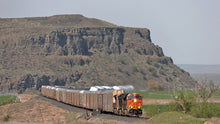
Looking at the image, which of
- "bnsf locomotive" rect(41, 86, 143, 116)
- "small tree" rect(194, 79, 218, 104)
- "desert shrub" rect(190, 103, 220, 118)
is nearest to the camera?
"bnsf locomotive" rect(41, 86, 143, 116)

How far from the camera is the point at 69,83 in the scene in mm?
186000

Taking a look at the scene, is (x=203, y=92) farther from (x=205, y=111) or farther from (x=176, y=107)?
(x=176, y=107)

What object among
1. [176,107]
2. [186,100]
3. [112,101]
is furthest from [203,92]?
[112,101]

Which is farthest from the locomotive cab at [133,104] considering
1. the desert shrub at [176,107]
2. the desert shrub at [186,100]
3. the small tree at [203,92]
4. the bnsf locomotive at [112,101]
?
the desert shrub at [176,107]

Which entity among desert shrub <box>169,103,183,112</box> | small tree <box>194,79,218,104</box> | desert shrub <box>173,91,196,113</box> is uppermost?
small tree <box>194,79,218,104</box>

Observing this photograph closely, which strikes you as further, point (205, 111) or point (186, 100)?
point (186, 100)

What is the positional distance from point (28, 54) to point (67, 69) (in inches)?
846

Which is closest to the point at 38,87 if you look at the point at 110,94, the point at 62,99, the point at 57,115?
the point at 62,99

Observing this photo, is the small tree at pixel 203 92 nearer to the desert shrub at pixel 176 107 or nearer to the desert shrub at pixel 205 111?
the desert shrub at pixel 205 111

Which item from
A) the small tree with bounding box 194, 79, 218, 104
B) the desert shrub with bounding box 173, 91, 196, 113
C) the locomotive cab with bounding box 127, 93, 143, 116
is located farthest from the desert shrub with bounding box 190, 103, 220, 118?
the locomotive cab with bounding box 127, 93, 143, 116

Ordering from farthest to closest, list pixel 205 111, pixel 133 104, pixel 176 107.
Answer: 1. pixel 176 107
2. pixel 205 111
3. pixel 133 104

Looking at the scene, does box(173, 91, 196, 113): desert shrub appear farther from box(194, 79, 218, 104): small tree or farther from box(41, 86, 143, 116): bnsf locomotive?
box(41, 86, 143, 116): bnsf locomotive

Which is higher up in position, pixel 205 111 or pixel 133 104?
pixel 133 104

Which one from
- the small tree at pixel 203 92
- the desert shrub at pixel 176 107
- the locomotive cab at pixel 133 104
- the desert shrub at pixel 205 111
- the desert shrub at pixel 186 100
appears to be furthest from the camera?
the desert shrub at pixel 176 107
